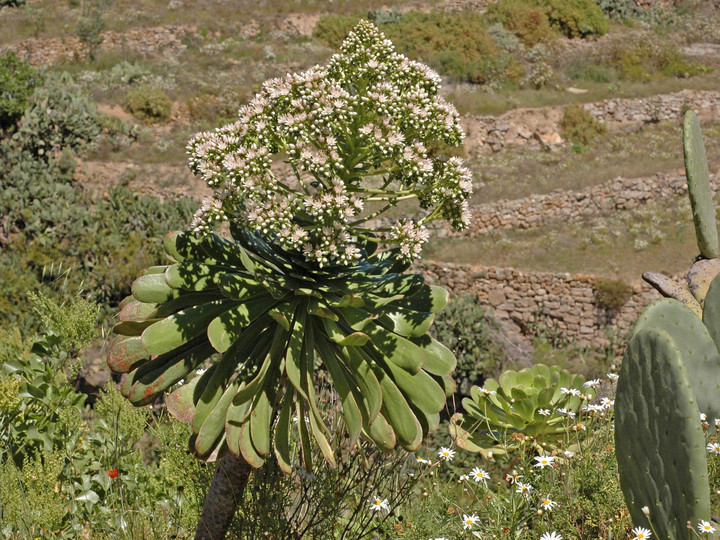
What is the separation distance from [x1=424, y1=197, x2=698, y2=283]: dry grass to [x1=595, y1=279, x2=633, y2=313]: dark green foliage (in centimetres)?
60

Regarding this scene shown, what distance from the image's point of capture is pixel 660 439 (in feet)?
7.85

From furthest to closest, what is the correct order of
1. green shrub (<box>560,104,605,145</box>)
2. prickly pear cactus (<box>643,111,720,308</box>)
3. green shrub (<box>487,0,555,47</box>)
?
green shrub (<box>487,0,555,47</box>), green shrub (<box>560,104,605,145</box>), prickly pear cactus (<box>643,111,720,308</box>)

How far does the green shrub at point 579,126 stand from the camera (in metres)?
20.8

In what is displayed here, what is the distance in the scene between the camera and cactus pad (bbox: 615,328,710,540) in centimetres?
227

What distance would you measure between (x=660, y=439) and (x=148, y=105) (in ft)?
62.6

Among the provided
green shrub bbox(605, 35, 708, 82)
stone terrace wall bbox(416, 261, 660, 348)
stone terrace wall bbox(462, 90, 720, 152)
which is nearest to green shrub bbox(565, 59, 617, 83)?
green shrub bbox(605, 35, 708, 82)

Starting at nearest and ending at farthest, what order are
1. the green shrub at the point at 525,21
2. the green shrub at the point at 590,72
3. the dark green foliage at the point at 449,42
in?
the dark green foliage at the point at 449,42
the green shrub at the point at 590,72
the green shrub at the point at 525,21

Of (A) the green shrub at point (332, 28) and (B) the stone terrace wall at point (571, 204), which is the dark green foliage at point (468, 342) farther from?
(A) the green shrub at point (332, 28)

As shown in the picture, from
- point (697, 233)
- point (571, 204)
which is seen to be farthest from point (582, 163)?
point (697, 233)

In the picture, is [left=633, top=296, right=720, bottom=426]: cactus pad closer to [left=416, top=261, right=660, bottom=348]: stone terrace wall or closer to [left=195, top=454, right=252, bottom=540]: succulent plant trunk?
[left=195, top=454, right=252, bottom=540]: succulent plant trunk

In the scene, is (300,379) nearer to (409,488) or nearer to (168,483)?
(409,488)

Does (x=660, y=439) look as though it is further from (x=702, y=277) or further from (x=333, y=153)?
(x=702, y=277)

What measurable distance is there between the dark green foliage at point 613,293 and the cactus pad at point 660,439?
36.6 feet

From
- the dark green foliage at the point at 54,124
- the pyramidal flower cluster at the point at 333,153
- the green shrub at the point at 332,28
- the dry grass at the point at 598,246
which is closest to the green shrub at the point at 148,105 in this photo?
the dark green foliage at the point at 54,124
